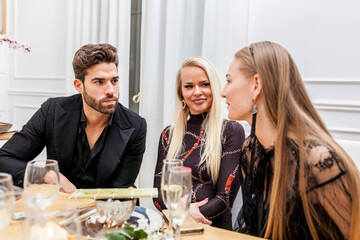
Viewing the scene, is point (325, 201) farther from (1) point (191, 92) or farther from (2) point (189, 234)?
(1) point (191, 92)

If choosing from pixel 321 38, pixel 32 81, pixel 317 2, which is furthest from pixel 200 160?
pixel 32 81

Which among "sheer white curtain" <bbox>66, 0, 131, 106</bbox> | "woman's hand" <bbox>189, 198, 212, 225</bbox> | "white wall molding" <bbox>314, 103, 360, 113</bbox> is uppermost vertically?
"sheer white curtain" <bbox>66, 0, 131, 106</bbox>

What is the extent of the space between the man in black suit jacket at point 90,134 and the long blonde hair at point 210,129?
11.2 inches

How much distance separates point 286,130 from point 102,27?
2.52 m

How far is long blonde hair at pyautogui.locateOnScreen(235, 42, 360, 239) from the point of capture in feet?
3.56

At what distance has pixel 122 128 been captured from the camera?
2.10 m

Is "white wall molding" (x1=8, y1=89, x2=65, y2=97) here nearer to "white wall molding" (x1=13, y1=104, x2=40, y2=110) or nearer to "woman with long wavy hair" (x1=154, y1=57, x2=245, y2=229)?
"white wall molding" (x1=13, y1=104, x2=40, y2=110)

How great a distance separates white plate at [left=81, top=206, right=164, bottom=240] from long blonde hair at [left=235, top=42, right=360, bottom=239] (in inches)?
15.9

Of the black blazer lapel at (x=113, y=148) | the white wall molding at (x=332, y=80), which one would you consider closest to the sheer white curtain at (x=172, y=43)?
the white wall molding at (x=332, y=80)

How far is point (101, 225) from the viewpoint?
104cm

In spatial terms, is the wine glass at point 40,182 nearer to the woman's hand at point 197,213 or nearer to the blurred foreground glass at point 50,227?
the blurred foreground glass at point 50,227

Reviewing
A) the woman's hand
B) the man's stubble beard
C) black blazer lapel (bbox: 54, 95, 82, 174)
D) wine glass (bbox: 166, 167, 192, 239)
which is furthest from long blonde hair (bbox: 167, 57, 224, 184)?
wine glass (bbox: 166, 167, 192, 239)

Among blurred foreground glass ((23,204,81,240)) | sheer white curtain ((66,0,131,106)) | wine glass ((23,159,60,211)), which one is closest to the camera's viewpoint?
blurred foreground glass ((23,204,81,240))

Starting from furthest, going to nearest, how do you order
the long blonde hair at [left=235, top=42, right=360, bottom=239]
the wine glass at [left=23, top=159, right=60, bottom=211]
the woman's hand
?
the woman's hand → the long blonde hair at [left=235, top=42, right=360, bottom=239] → the wine glass at [left=23, top=159, right=60, bottom=211]
